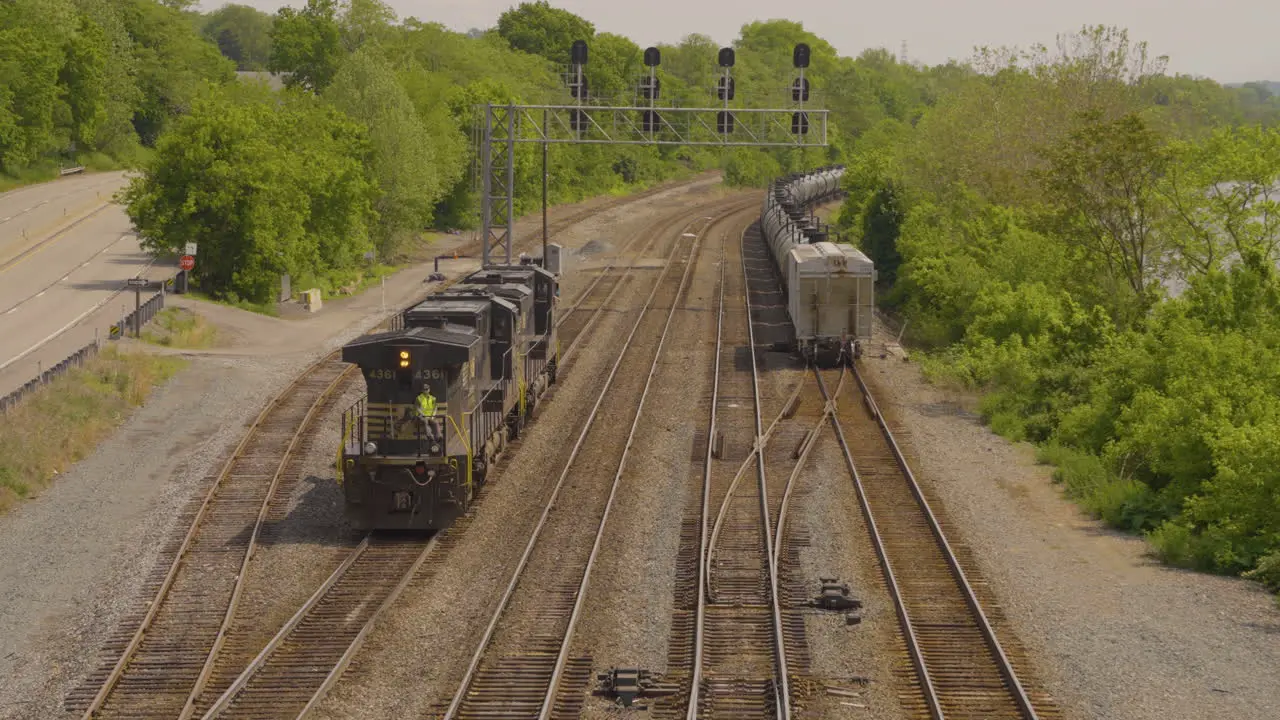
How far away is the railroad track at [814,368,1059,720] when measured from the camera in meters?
14.8

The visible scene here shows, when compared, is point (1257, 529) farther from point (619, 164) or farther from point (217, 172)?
point (619, 164)

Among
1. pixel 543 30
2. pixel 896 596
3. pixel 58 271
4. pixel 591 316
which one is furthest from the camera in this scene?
pixel 543 30

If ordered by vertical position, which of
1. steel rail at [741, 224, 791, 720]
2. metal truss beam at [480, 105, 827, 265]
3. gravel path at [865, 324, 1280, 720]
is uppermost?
metal truss beam at [480, 105, 827, 265]

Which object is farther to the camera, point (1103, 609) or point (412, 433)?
point (412, 433)

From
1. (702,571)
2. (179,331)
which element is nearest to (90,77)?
(179,331)

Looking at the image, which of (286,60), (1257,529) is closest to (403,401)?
(1257,529)

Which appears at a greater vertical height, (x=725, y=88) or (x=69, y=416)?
(x=725, y=88)

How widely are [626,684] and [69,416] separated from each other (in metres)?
18.4

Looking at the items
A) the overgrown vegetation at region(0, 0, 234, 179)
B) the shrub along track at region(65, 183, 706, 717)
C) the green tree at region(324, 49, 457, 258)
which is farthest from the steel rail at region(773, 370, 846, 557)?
the overgrown vegetation at region(0, 0, 234, 179)

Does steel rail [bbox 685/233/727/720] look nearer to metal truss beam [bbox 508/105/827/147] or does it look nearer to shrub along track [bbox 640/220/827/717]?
shrub along track [bbox 640/220/827/717]

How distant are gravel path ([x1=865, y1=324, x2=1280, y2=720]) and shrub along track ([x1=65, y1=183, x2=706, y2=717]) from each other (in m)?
10.3

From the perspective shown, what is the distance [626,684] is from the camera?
14742mm

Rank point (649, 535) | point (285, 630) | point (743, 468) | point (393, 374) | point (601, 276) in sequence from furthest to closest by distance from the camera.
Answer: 1. point (601, 276)
2. point (743, 468)
3. point (649, 535)
4. point (393, 374)
5. point (285, 630)

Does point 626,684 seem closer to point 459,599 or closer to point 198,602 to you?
point 459,599
